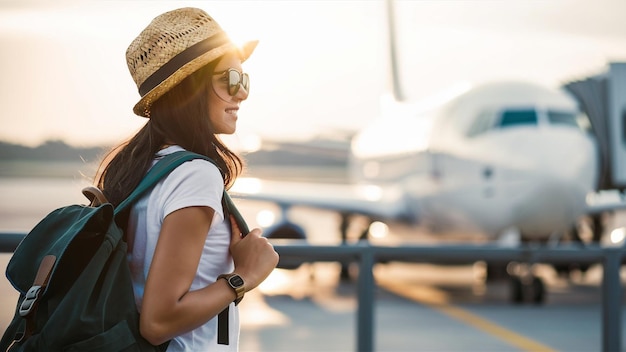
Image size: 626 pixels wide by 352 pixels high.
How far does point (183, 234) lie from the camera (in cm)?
135

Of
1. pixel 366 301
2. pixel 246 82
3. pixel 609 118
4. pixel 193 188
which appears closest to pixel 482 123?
pixel 609 118

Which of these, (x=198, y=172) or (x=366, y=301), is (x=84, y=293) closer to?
Result: (x=198, y=172)

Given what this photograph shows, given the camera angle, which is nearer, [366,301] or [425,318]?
[366,301]

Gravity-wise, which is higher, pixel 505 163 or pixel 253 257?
pixel 505 163

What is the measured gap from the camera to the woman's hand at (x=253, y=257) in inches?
57.3

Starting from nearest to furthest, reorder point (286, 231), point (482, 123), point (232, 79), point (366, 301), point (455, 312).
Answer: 1. point (232, 79)
2. point (366, 301)
3. point (455, 312)
4. point (482, 123)
5. point (286, 231)

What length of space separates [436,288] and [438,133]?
80.5 inches

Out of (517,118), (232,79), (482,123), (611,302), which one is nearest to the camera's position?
(232,79)

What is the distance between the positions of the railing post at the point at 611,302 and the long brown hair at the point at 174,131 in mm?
2131

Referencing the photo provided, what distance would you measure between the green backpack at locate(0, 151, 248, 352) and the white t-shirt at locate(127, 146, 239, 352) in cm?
3

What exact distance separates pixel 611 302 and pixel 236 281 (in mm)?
2274

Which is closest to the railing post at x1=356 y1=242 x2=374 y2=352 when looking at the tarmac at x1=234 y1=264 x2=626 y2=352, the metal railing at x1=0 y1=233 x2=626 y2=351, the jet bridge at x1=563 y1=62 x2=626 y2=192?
the metal railing at x1=0 y1=233 x2=626 y2=351

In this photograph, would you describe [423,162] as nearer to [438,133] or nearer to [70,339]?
[438,133]

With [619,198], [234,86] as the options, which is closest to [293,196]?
[619,198]
